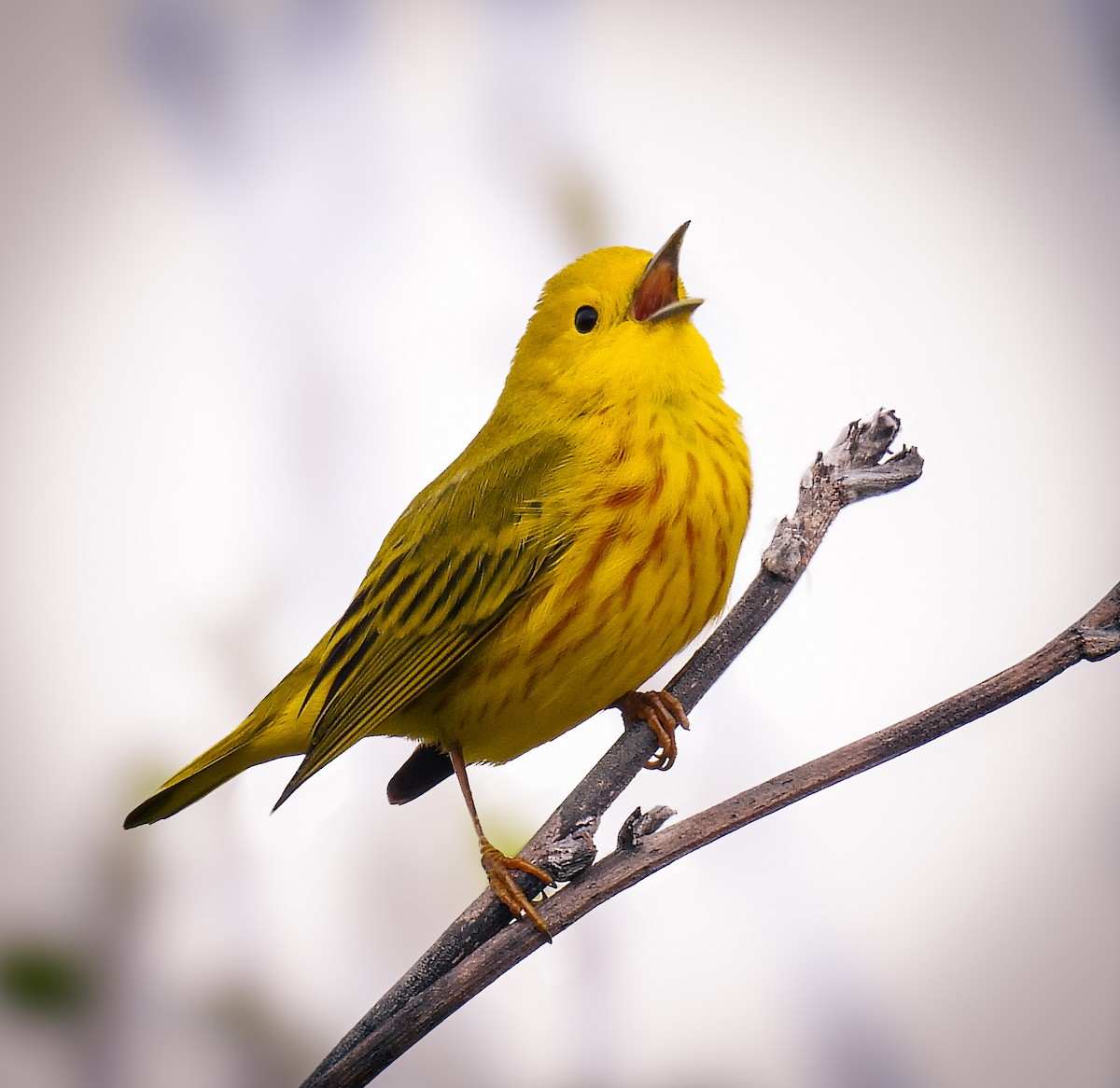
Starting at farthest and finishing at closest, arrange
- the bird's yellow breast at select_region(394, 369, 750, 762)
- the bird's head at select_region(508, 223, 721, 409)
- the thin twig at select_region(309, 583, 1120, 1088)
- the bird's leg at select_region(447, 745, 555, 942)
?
the bird's head at select_region(508, 223, 721, 409), the bird's yellow breast at select_region(394, 369, 750, 762), the bird's leg at select_region(447, 745, 555, 942), the thin twig at select_region(309, 583, 1120, 1088)

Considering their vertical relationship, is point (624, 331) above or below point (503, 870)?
above

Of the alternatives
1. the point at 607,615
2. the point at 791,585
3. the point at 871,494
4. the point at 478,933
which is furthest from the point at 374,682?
the point at 871,494

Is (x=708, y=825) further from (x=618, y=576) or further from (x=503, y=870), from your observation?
(x=618, y=576)

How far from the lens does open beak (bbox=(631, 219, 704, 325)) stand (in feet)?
5.95

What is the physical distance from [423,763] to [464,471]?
474 mm

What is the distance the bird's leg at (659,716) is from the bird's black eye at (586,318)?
56 centimetres

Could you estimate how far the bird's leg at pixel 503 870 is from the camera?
1439mm

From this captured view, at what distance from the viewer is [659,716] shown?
182 cm

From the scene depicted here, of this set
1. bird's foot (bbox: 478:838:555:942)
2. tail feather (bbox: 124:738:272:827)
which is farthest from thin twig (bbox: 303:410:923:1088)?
tail feather (bbox: 124:738:272:827)

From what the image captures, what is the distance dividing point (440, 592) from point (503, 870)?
0.45m

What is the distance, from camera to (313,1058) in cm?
196

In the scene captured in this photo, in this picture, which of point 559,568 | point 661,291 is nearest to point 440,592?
point 559,568

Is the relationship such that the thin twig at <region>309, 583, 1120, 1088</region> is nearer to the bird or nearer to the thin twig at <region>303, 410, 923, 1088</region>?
the thin twig at <region>303, 410, 923, 1088</region>

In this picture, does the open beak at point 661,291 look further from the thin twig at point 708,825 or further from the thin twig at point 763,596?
the thin twig at point 708,825
